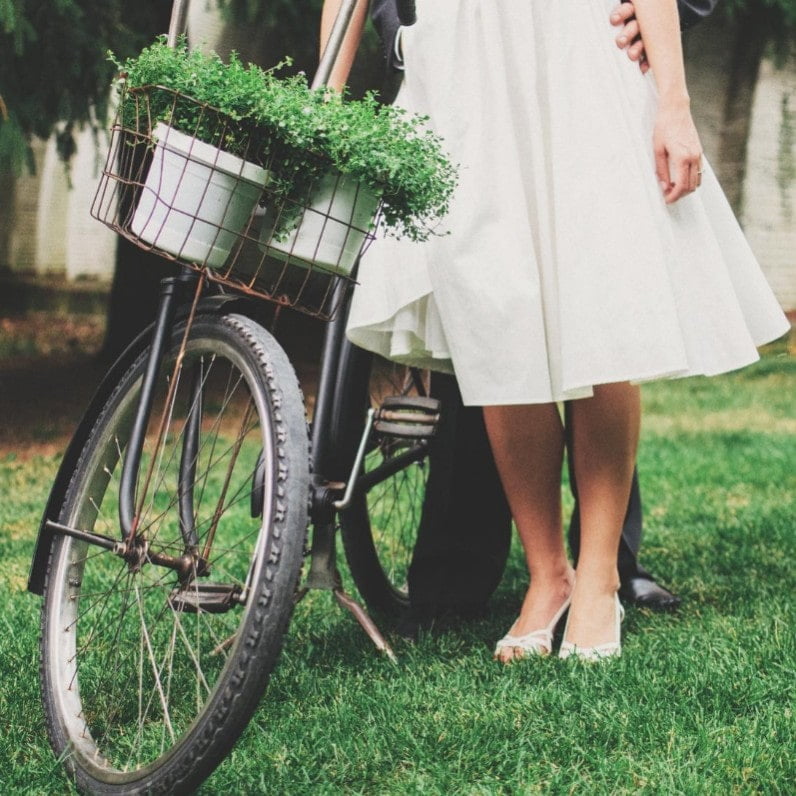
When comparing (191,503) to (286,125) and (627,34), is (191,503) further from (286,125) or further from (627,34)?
(627,34)

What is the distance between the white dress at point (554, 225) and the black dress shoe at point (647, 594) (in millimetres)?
755

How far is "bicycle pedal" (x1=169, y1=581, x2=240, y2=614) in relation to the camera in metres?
1.74

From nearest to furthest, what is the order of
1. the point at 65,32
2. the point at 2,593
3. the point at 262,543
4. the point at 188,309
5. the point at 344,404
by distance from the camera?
1. the point at 262,543
2. the point at 188,309
3. the point at 344,404
4. the point at 2,593
5. the point at 65,32

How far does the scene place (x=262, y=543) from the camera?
1.56 m

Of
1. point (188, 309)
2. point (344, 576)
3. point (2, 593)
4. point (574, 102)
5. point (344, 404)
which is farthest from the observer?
point (344, 576)

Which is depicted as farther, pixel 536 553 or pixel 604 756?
pixel 536 553

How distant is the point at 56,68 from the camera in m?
5.37

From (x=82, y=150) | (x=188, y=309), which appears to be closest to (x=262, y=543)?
(x=188, y=309)

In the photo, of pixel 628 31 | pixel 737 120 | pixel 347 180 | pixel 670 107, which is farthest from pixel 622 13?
pixel 737 120

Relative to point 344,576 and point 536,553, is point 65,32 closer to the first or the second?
point 344,576

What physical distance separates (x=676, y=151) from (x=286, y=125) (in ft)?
2.77

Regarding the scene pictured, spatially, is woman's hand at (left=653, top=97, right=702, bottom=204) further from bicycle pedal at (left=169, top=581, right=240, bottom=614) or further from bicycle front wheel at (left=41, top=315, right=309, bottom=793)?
bicycle pedal at (left=169, top=581, right=240, bottom=614)

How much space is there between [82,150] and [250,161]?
40.3 feet

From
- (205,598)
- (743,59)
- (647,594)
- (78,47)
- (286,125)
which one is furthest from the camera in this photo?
(743,59)
